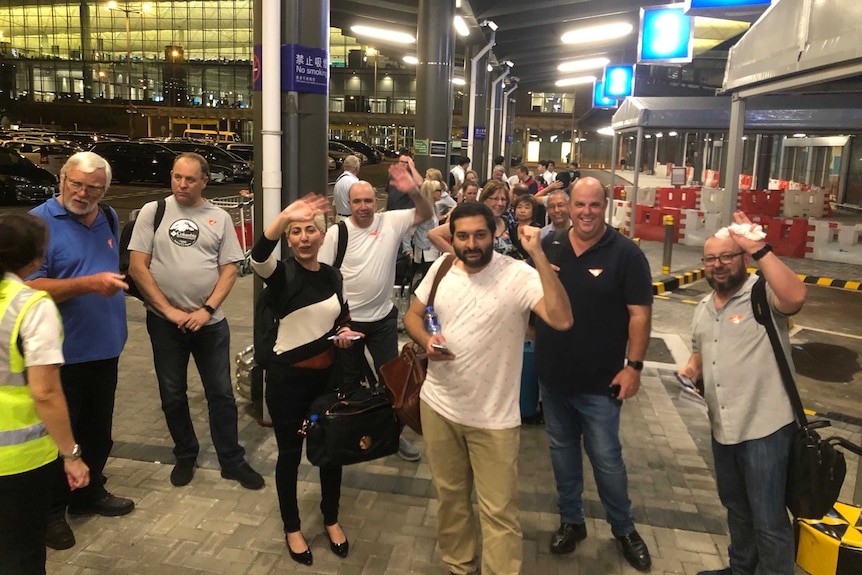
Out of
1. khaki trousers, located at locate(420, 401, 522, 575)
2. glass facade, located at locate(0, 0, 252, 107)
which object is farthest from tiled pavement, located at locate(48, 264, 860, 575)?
glass facade, located at locate(0, 0, 252, 107)

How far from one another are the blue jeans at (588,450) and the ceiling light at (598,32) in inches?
718

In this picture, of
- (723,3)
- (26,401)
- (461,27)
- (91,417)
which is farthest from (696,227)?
(26,401)

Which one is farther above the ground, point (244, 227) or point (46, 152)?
point (46, 152)

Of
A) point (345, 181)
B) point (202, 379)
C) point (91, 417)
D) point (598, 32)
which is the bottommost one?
point (91, 417)

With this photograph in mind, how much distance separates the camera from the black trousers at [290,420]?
358 cm

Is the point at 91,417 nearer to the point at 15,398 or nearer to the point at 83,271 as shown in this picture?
the point at 83,271

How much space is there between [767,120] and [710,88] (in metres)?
20.1

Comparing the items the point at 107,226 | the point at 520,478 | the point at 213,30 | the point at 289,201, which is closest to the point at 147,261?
the point at 107,226

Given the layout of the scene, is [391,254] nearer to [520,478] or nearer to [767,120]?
[520,478]

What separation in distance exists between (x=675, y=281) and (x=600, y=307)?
8.61 m

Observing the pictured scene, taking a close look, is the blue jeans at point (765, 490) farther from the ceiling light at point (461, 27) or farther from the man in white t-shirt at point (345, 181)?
the ceiling light at point (461, 27)

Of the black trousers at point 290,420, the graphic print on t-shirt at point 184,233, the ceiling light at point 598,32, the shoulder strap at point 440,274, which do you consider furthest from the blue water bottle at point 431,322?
the ceiling light at point 598,32

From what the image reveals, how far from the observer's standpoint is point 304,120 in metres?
5.31

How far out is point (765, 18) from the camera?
519 centimetres
